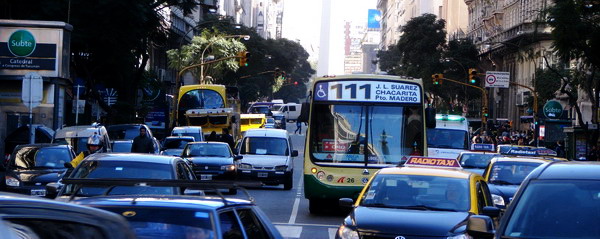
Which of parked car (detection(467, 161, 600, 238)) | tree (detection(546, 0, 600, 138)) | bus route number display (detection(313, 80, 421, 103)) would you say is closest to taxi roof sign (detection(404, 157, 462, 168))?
bus route number display (detection(313, 80, 421, 103))

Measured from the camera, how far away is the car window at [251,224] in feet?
24.1

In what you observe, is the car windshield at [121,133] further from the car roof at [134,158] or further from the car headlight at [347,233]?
the car headlight at [347,233]

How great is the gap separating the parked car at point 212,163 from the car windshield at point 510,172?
8725mm

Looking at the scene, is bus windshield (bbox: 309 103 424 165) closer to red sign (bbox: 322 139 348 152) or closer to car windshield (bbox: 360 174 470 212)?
red sign (bbox: 322 139 348 152)

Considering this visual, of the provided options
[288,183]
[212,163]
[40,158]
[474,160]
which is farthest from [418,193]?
[288,183]

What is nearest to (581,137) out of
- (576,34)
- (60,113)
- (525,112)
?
(576,34)

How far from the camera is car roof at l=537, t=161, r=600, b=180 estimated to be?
8.40m

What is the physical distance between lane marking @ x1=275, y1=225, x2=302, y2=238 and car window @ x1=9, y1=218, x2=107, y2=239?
1295 cm

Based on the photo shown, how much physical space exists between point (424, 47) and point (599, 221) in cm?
8057

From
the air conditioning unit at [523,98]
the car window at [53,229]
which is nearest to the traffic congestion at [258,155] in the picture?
the car window at [53,229]

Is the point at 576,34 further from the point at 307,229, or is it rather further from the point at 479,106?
the point at 479,106

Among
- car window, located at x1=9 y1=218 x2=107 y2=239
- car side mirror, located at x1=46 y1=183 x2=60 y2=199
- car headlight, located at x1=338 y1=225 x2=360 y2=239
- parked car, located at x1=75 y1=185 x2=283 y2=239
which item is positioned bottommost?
car headlight, located at x1=338 y1=225 x2=360 y2=239

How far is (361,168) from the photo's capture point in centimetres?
2039

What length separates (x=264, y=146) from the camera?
3105 cm
